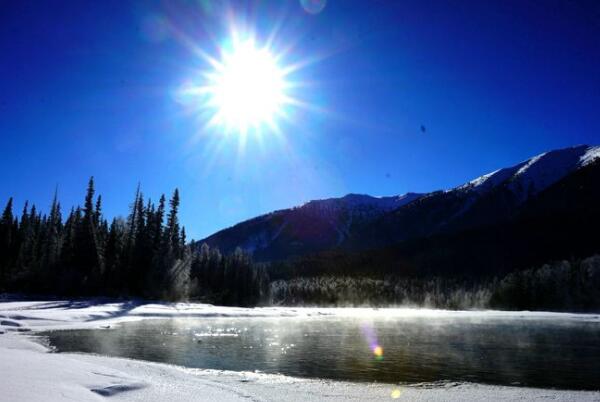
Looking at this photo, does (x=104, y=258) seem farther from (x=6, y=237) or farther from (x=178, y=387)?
(x=178, y=387)

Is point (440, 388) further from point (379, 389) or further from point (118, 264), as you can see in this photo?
point (118, 264)

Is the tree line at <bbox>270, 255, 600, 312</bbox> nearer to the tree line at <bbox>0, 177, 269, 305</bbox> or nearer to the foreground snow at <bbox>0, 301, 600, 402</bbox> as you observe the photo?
the tree line at <bbox>0, 177, 269, 305</bbox>

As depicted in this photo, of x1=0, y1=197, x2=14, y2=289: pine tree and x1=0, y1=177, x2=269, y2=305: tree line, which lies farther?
x1=0, y1=197, x2=14, y2=289: pine tree

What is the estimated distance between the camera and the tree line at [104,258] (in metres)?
80.8

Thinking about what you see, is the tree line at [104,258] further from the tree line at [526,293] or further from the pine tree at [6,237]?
the tree line at [526,293]

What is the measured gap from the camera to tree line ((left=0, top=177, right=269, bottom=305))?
Answer: 3182 inches

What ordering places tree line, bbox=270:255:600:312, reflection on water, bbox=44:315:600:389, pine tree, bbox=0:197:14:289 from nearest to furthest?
reflection on water, bbox=44:315:600:389
pine tree, bbox=0:197:14:289
tree line, bbox=270:255:600:312

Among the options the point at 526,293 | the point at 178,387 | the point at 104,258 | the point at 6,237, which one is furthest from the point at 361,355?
the point at 526,293

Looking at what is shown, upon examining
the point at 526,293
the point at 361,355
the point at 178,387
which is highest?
→ the point at 526,293

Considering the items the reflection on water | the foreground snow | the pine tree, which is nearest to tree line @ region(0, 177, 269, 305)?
the pine tree

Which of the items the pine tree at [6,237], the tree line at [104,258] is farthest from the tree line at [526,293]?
the pine tree at [6,237]

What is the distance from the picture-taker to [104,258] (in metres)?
90.5

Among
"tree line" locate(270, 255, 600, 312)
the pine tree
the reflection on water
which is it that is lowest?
the reflection on water

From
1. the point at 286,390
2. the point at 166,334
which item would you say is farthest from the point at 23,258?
the point at 286,390
